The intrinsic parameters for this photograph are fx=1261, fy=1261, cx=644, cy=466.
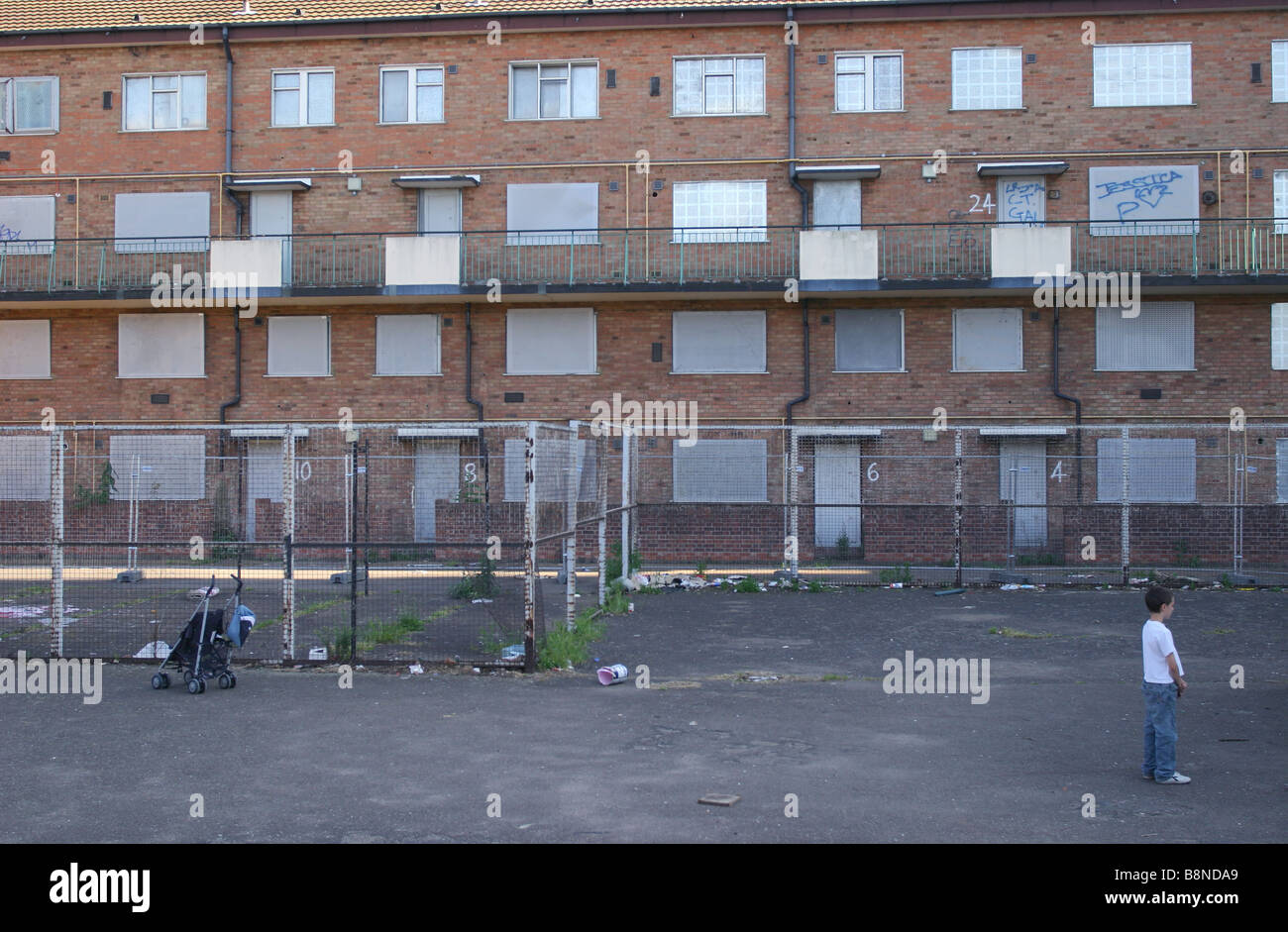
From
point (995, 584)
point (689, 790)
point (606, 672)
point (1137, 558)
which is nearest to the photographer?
point (689, 790)

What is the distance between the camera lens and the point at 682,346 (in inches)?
1104

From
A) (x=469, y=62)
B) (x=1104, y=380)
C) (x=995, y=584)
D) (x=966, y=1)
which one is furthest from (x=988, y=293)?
(x=469, y=62)

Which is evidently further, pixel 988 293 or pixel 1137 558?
pixel 988 293

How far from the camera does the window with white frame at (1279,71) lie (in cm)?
2689

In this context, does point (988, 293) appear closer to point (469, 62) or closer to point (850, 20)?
point (850, 20)

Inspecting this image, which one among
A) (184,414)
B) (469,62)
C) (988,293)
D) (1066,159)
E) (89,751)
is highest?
(469,62)

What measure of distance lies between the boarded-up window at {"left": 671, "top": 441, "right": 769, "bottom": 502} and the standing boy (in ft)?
63.1

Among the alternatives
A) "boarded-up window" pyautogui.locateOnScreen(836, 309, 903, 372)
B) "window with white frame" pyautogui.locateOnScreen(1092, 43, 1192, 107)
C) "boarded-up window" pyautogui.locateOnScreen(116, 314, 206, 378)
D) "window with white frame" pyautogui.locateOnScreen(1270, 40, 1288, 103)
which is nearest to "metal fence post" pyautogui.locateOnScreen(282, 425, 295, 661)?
"boarded-up window" pyautogui.locateOnScreen(836, 309, 903, 372)

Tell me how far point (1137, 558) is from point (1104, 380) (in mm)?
5178

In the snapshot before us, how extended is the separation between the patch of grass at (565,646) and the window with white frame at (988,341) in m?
15.7

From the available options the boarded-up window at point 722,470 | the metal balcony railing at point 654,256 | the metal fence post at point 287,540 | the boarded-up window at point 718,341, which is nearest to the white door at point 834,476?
the boarded-up window at point 722,470

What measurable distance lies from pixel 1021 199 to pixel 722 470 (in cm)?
875

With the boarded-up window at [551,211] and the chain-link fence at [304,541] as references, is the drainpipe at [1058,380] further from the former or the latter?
the chain-link fence at [304,541]

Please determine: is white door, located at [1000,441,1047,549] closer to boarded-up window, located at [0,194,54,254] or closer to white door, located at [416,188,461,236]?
white door, located at [416,188,461,236]
